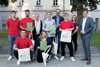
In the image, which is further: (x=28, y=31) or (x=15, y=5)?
(x=15, y=5)

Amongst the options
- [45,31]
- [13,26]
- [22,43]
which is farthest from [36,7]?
[22,43]

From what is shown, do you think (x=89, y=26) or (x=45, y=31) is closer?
(x=89, y=26)

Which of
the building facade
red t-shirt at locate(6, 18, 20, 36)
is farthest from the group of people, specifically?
the building facade

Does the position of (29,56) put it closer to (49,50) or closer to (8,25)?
(49,50)

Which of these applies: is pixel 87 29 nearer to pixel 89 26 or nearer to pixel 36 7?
pixel 89 26

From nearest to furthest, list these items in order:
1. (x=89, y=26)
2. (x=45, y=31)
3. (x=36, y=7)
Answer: (x=89, y=26) < (x=45, y=31) < (x=36, y=7)

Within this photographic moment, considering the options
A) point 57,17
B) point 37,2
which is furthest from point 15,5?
point 57,17

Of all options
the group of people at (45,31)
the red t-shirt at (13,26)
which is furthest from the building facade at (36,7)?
the red t-shirt at (13,26)

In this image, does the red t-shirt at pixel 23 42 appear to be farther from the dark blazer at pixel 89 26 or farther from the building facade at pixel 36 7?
the building facade at pixel 36 7

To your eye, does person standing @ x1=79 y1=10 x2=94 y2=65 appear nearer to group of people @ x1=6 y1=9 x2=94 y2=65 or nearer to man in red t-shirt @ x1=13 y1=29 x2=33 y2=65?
group of people @ x1=6 y1=9 x2=94 y2=65

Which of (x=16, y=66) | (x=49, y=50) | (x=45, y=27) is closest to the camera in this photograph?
(x=16, y=66)

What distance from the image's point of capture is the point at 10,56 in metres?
6.40

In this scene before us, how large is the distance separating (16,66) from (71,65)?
6.92 feet

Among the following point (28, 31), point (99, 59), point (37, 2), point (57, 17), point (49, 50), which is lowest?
point (99, 59)
